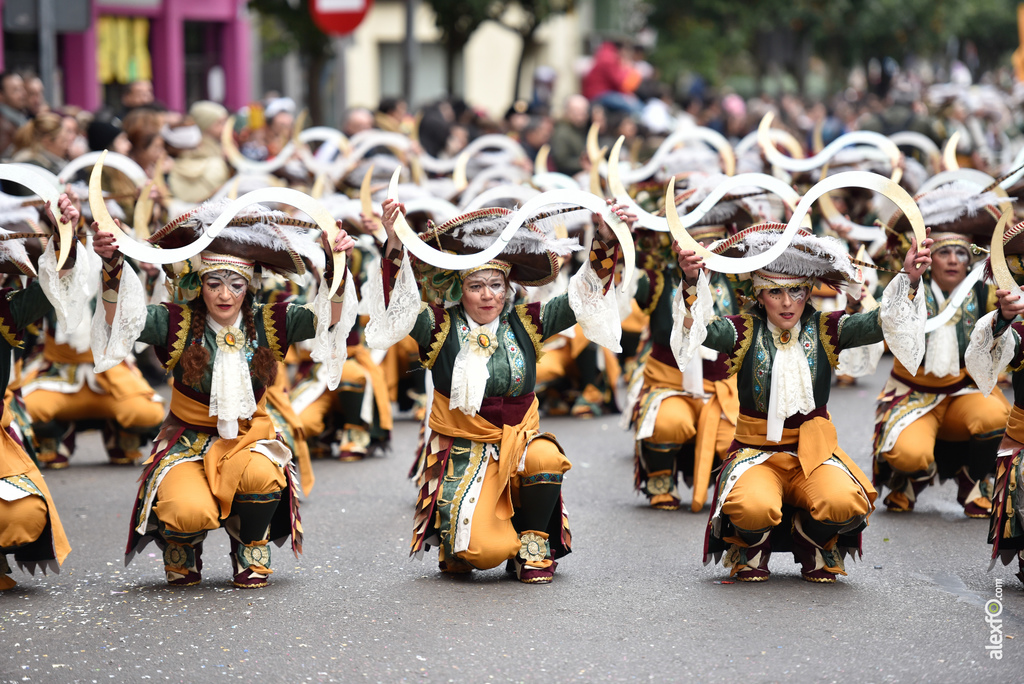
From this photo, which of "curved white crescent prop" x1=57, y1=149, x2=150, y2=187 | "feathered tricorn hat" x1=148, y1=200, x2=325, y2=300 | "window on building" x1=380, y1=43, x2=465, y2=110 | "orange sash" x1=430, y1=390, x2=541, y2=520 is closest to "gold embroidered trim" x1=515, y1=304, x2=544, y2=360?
"orange sash" x1=430, y1=390, x2=541, y2=520

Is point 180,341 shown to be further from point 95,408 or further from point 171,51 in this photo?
point 171,51

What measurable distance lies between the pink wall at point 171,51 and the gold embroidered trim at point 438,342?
13606 millimetres

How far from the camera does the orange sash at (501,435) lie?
218 inches

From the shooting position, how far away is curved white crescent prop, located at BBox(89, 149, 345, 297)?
205 inches

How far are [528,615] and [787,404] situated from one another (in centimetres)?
132

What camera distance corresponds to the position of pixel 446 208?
25.0 ft

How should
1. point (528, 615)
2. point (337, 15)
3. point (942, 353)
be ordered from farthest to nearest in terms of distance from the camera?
point (337, 15) < point (942, 353) < point (528, 615)

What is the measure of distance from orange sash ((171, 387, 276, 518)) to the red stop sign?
8720mm

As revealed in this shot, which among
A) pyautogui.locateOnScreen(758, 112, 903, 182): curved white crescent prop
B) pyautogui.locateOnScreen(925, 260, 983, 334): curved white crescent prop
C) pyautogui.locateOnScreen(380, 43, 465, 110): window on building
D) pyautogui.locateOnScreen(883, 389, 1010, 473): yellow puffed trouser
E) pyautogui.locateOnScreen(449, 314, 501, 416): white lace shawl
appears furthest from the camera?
pyautogui.locateOnScreen(380, 43, 465, 110): window on building

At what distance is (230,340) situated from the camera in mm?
5535

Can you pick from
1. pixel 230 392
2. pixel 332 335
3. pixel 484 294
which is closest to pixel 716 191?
pixel 484 294

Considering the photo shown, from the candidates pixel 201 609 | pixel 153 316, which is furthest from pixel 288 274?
pixel 201 609

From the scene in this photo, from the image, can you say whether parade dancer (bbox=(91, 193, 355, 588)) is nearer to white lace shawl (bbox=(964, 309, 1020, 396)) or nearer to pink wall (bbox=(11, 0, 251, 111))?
white lace shawl (bbox=(964, 309, 1020, 396))

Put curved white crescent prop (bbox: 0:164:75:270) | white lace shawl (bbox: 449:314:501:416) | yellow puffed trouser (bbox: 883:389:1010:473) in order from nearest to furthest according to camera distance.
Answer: curved white crescent prop (bbox: 0:164:75:270), white lace shawl (bbox: 449:314:501:416), yellow puffed trouser (bbox: 883:389:1010:473)
